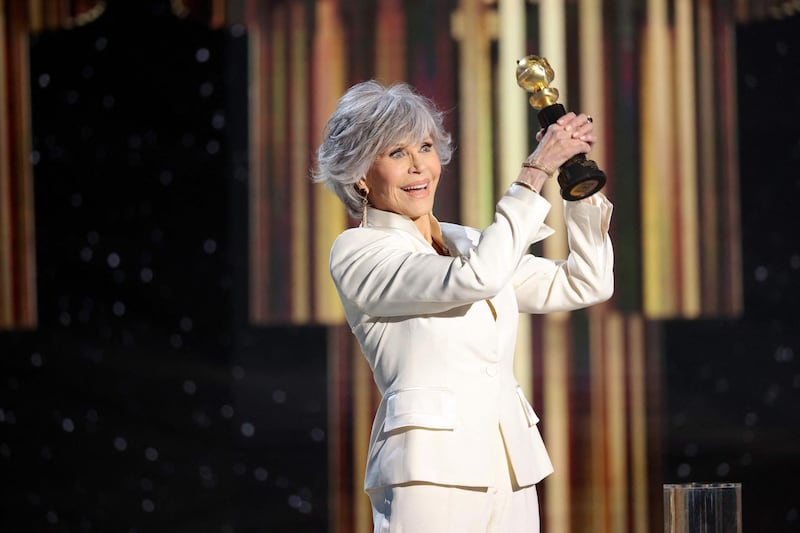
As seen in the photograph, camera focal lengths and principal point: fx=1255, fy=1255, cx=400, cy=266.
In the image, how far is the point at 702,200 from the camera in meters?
3.43

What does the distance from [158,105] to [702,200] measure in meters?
1.57

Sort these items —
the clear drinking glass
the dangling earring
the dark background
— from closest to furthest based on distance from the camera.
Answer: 1. the clear drinking glass
2. the dangling earring
3. the dark background

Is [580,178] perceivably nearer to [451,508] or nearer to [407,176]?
[407,176]

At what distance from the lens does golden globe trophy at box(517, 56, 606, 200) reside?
69.7 inches

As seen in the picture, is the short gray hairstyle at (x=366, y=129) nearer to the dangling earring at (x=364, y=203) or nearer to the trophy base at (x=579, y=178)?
the dangling earring at (x=364, y=203)

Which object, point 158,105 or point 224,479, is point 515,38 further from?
point 224,479

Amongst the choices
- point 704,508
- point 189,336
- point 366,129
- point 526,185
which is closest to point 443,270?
point 526,185

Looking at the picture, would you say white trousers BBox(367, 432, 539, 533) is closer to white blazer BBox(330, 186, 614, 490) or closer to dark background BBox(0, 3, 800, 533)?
white blazer BBox(330, 186, 614, 490)

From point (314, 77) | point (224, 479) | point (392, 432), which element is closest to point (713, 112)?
point (314, 77)

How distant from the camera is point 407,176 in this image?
193 cm

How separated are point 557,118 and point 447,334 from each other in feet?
1.17

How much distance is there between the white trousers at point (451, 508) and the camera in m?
1.79

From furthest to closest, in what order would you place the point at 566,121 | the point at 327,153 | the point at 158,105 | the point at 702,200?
the point at 158,105, the point at 702,200, the point at 327,153, the point at 566,121

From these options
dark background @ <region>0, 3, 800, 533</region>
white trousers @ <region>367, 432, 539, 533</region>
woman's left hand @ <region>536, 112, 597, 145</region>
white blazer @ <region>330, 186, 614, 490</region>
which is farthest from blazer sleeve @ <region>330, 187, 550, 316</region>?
dark background @ <region>0, 3, 800, 533</region>
